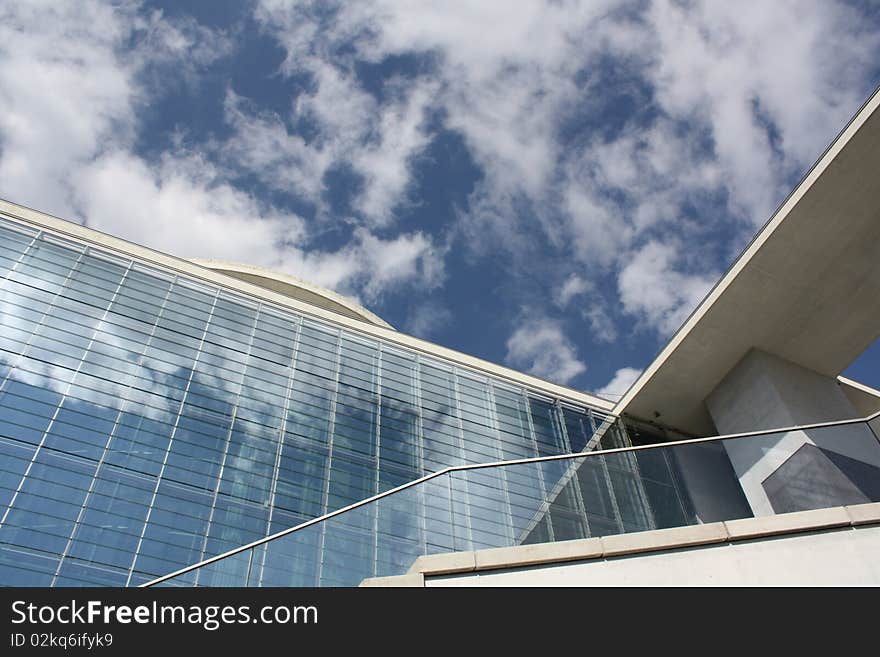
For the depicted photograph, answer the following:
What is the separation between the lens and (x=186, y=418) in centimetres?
1505

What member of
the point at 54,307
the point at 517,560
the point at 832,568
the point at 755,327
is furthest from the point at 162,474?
the point at 755,327

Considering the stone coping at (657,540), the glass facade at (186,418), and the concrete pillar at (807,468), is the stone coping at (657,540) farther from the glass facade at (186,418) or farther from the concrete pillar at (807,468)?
the glass facade at (186,418)

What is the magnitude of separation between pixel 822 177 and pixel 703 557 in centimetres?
1100

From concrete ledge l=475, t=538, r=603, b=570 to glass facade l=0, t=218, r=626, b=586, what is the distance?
1.25 metres

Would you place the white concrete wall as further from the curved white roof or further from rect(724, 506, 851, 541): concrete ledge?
the curved white roof

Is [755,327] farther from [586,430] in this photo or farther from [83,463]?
[83,463]

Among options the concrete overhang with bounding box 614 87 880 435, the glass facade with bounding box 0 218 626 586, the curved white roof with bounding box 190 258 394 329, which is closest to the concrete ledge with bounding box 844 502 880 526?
the glass facade with bounding box 0 218 626 586

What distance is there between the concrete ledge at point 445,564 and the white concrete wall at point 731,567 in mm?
68

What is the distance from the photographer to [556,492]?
8.91 metres

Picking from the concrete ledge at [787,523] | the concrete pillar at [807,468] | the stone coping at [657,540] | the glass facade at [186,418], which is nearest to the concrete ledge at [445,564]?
the stone coping at [657,540]

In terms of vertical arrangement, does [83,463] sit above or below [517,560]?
above

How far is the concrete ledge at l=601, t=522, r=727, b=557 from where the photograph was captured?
7680 millimetres

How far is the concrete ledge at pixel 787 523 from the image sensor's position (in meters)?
7.65
